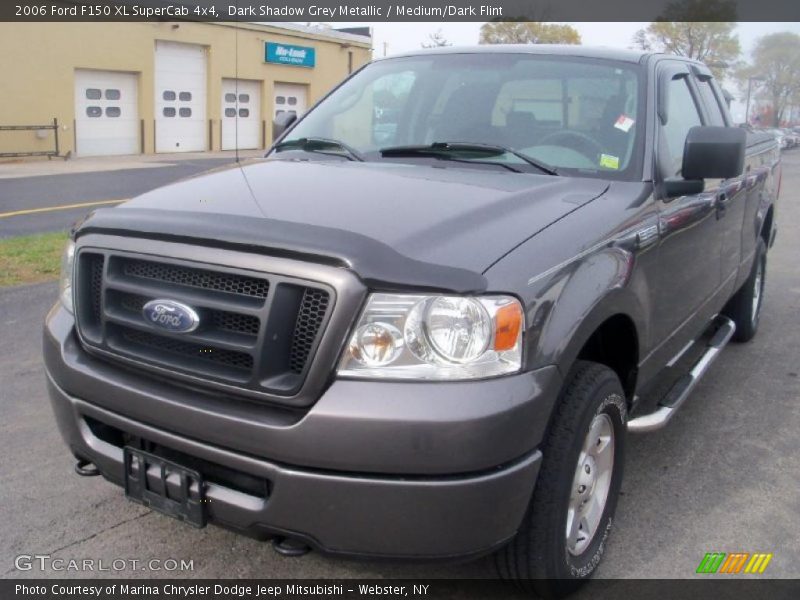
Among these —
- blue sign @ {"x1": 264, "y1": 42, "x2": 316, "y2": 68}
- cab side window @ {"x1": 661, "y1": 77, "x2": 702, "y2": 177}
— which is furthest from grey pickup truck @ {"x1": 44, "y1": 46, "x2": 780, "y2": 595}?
blue sign @ {"x1": 264, "y1": 42, "x2": 316, "y2": 68}

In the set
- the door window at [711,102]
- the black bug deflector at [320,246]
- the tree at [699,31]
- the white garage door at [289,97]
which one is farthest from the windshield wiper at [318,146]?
the tree at [699,31]

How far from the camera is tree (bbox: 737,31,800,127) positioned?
2985 inches

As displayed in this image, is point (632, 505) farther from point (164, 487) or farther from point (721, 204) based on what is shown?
point (164, 487)

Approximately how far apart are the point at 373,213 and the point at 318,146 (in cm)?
139

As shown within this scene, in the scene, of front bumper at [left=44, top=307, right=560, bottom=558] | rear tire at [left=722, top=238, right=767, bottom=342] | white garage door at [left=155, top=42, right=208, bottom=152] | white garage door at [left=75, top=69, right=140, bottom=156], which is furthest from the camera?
white garage door at [left=155, top=42, right=208, bottom=152]

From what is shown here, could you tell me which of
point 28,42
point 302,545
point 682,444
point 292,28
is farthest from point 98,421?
point 292,28

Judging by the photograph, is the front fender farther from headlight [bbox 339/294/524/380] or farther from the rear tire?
the rear tire

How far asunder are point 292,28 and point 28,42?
1087 cm

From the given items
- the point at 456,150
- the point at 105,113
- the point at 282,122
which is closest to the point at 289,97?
the point at 105,113

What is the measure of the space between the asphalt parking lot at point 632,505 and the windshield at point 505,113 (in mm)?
1457

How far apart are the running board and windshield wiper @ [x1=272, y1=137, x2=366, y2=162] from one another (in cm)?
164

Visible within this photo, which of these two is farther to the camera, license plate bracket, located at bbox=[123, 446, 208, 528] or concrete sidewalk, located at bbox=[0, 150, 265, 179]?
concrete sidewalk, located at bbox=[0, 150, 265, 179]

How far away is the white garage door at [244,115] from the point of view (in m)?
29.4

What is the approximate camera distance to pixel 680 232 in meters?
3.62
